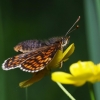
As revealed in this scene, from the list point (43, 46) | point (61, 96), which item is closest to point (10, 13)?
point (61, 96)

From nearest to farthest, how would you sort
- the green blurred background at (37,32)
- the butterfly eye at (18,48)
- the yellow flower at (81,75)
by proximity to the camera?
the yellow flower at (81,75)
the butterfly eye at (18,48)
the green blurred background at (37,32)

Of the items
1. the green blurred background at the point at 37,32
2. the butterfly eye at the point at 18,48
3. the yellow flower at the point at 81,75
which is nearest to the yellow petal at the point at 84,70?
the yellow flower at the point at 81,75

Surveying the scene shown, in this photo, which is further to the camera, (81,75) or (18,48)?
(18,48)

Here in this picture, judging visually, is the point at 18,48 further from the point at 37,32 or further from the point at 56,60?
the point at 37,32

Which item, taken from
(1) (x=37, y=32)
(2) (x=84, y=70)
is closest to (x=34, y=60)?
(2) (x=84, y=70)

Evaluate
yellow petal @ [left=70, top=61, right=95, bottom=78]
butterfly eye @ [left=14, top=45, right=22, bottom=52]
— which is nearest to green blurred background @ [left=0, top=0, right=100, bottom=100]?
butterfly eye @ [left=14, top=45, right=22, bottom=52]

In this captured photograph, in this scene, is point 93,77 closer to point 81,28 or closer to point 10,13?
point 81,28

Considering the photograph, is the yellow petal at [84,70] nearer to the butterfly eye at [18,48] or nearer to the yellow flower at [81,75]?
the yellow flower at [81,75]

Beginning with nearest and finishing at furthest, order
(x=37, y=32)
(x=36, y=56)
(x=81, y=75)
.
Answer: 1. (x=81, y=75)
2. (x=36, y=56)
3. (x=37, y=32)
